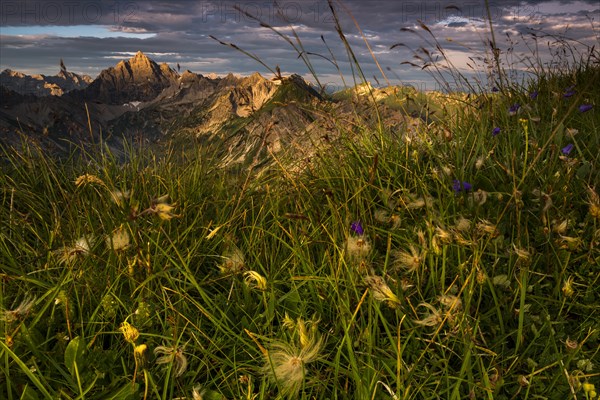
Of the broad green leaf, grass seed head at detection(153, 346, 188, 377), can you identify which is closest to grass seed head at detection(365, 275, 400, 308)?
grass seed head at detection(153, 346, 188, 377)

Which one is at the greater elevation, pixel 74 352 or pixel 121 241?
pixel 121 241

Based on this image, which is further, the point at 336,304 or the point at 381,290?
the point at 336,304

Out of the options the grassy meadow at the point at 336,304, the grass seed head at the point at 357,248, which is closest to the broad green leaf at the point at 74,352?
the grassy meadow at the point at 336,304

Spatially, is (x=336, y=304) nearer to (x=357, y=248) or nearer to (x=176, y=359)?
(x=357, y=248)

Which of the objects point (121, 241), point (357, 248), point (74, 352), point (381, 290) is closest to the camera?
point (381, 290)

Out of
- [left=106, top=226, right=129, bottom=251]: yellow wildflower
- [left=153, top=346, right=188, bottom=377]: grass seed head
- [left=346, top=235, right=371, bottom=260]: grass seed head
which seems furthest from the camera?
[left=106, top=226, right=129, bottom=251]: yellow wildflower

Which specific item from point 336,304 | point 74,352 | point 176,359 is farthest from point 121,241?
point 336,304

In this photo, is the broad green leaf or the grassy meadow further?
the broad green leaf

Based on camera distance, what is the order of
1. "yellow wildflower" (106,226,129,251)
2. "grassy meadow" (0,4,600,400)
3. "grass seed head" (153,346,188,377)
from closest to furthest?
"grass seed head" (153,346,188,377) → "grassy meadow" (0,4,600,400) → "yellow wildflower" (106,226,129,251)

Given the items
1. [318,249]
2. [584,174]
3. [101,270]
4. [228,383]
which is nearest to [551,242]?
[584,174]

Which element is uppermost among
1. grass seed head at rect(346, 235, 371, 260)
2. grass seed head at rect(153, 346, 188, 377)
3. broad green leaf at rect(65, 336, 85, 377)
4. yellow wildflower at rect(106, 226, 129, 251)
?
grass seed head at rect(346, 235, 371, 260)

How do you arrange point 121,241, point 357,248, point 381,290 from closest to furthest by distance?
1. point 381,290
2. point 357,248
3. point 121,241

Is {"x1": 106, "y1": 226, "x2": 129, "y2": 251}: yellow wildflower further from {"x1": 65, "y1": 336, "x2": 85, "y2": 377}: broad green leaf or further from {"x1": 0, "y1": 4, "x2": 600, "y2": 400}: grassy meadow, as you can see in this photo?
{"x1": 65, "y1": 336, "x2": 85, "y2": 377}: broad green leaf

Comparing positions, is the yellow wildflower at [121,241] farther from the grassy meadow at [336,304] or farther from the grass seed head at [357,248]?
the grass seed head at [357,248]
